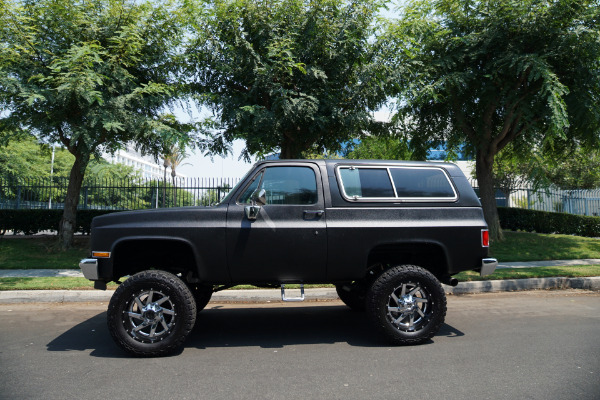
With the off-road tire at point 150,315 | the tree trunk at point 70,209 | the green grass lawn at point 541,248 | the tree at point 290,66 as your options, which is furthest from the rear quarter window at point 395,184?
the tree trunk at point 70,209

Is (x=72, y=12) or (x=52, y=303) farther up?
(x=72, y=12)

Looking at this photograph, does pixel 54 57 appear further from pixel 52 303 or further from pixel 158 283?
pixel 158 283

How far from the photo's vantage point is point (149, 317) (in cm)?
464

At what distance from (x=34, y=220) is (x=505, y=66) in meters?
16.4

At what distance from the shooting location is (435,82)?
42.0ft

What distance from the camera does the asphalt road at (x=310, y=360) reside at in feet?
11.9

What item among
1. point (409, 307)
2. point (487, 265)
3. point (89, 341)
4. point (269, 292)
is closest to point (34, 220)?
point (269, 292)

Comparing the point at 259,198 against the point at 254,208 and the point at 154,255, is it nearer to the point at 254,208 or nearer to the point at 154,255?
the point at 254,208

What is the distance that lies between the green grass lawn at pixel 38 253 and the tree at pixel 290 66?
543cm

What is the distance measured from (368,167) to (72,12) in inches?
383

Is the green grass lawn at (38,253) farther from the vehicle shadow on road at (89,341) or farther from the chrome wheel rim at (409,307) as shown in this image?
the chrome wheel rim at (409,307)

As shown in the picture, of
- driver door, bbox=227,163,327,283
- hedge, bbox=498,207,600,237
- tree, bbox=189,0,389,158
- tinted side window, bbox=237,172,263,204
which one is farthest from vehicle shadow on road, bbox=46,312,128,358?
hedge, bbox=498,207,600,237

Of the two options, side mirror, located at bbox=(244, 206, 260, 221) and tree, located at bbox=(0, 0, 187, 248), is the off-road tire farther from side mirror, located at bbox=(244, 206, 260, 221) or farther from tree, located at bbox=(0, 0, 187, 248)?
tree, located at bbox=(0, 0, 187, 248)

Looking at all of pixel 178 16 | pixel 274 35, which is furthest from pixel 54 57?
pixel 274 35
